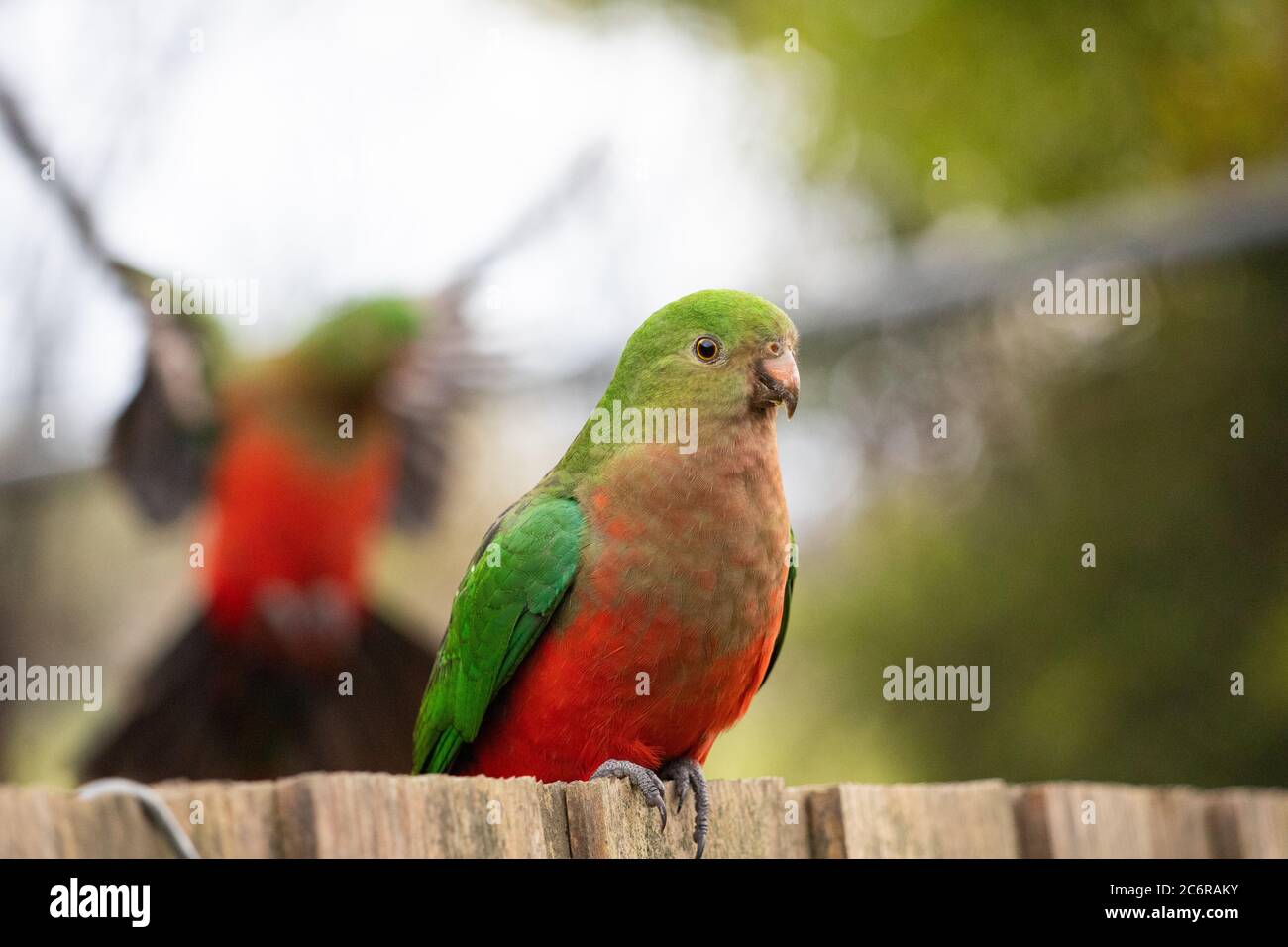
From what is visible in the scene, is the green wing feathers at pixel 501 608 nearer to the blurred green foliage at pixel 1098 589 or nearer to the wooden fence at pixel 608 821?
the wooden fence at pixel 608 821

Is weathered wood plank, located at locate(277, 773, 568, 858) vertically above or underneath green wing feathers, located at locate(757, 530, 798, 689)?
underneath

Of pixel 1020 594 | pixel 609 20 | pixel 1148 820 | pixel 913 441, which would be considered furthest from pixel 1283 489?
pixel 609 20

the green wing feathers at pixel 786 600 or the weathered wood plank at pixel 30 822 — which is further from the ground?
the green wing feathers at pixel 786 600

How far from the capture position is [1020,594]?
5.72 metres

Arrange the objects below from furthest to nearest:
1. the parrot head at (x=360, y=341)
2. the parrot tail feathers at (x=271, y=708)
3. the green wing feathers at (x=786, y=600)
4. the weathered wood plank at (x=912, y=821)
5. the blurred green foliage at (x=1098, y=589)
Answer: the blurred green foliage at (x=1098, y=589) → the parrot head at (x=360, y=341) → the parrot tail feathers at (x=271, y=708) → the green wing feathers at (x=786, y=600) → the weathered wood plank at (x=912, y=821)

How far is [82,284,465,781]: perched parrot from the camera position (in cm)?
413

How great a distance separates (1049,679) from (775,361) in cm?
359

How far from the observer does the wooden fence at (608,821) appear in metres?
1.55

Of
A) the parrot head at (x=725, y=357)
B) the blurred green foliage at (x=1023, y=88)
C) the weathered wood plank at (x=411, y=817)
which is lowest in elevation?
the weathered wood plank at (x=411, y=817)

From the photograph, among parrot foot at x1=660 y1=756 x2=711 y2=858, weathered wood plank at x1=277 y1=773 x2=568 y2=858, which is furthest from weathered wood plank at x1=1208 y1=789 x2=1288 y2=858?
weathered wood plank at x1=277 y1=773 x2=568 y2=858

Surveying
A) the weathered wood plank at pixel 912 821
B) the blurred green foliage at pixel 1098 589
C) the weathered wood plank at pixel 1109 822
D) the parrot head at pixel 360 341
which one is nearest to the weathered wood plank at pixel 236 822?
the weathered wood plank at pixel 912 821

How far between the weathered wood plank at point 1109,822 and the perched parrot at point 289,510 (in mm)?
2012

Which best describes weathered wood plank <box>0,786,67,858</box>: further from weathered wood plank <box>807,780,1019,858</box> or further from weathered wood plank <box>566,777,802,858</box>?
weathered wood plank <box>807,780,1019,858</box>

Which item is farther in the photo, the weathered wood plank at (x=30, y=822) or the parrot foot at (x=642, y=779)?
the parrot foot at (x=642, y=779)
